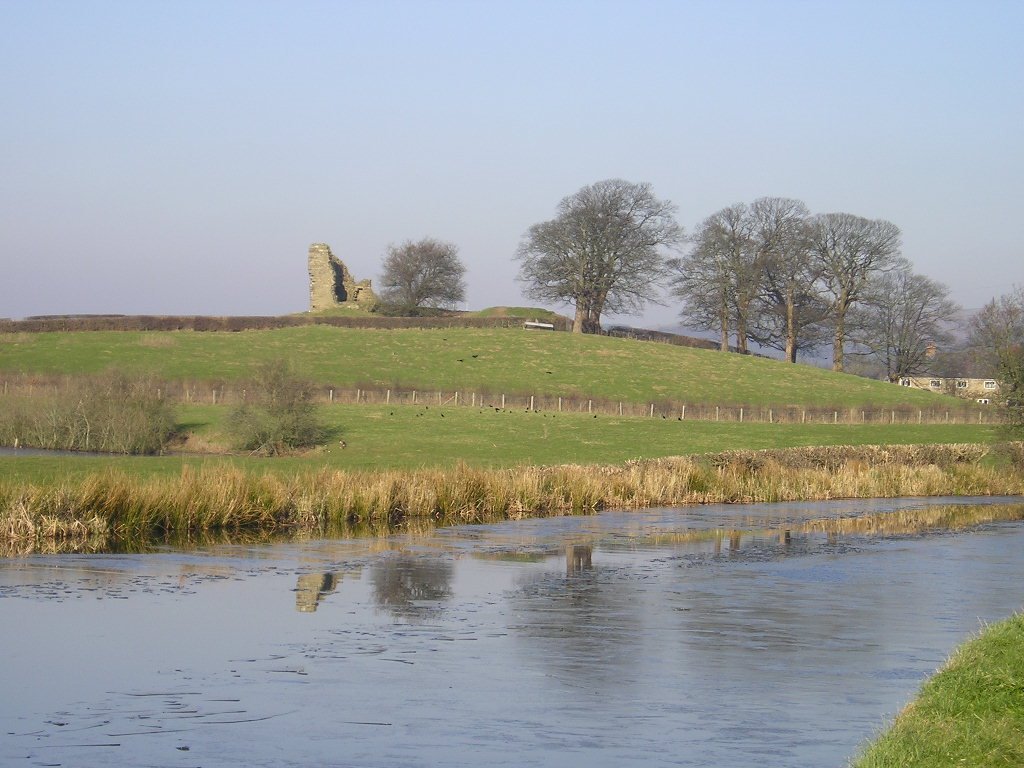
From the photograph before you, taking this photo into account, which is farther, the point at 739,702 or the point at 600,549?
the point at 600,549

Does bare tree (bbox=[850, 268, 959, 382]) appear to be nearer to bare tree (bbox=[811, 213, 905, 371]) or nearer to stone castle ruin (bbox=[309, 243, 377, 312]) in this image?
bare tree (bbox=[811, 213, 905, 371])

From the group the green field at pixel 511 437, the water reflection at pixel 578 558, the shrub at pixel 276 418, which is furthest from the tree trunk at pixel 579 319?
the water reflection at pixel 578 558

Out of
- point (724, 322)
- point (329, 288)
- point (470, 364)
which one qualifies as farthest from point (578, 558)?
point (329, 288)

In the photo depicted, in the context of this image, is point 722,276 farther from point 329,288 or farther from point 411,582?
point 411,582

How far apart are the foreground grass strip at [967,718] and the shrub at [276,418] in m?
34.1

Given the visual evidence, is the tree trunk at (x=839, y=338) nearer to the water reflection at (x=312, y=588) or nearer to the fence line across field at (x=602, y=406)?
the fence line across field at (x=602, y=406)

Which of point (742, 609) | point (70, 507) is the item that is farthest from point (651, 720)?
point (70, 507)

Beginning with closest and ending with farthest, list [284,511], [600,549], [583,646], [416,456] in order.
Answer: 1. [583,646]
2. [600,549]
3. [284,511]
4. [416,456]

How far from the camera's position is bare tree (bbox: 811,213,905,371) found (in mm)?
86250

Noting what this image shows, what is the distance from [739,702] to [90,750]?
582cm

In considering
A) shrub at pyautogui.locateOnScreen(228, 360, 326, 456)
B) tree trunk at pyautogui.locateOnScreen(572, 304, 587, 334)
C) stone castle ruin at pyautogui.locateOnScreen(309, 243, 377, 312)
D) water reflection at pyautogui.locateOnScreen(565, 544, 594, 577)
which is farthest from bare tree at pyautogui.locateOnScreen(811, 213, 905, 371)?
water reflection at pyautogui.locateOnScreen(565, 544, 594, 577)

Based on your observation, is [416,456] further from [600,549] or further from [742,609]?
[742,609]

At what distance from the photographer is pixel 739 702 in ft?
35.9

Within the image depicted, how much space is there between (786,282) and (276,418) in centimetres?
5521
